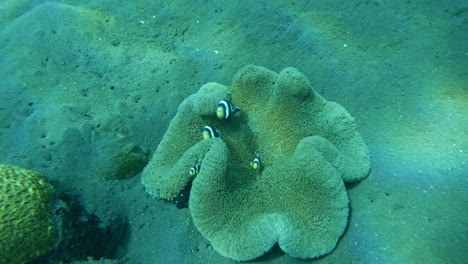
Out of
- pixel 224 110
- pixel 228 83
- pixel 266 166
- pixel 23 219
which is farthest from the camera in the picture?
pixel 228 83

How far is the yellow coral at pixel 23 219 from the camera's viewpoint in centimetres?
245

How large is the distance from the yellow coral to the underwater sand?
32 centimetres

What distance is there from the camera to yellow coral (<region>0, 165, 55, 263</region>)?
2.45 metres

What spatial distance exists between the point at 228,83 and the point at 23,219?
2505mm

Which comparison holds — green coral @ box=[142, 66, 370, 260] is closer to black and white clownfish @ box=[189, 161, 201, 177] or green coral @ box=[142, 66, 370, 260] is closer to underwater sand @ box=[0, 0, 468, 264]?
black and white clownfish @ box=[189, 161, 201, 177]

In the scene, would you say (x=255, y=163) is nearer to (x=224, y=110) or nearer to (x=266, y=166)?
(x=266, y=166)

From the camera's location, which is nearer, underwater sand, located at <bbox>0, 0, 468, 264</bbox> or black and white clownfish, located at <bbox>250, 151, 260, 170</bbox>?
underwater sand, located at <bbox>0, 0, 468, 264</bbox>

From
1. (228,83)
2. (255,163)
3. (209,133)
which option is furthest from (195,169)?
(228,83)

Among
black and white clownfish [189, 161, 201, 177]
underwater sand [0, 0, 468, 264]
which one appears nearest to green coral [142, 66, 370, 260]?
black and white clownfish [189, 161, 201, 177]

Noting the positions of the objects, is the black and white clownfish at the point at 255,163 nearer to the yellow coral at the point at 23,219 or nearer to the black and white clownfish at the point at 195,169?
the black and white clownfish at the point at 195,169

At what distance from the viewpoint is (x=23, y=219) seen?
99.3 inches

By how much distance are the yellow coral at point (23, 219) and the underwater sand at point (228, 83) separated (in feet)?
1.05

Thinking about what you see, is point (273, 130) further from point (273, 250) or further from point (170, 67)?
point (170, 67)

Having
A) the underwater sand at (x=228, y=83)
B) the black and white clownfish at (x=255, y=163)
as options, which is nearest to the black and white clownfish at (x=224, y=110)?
the black and white clownfish at (x=255, y=163)
